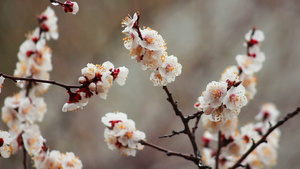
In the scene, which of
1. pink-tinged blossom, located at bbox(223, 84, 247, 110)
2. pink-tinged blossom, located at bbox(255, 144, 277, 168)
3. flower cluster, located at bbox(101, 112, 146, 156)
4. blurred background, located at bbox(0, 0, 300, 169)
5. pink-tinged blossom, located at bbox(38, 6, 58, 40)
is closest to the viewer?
pink-tinged blossom, located at bbox(223, 84, 247, 110)

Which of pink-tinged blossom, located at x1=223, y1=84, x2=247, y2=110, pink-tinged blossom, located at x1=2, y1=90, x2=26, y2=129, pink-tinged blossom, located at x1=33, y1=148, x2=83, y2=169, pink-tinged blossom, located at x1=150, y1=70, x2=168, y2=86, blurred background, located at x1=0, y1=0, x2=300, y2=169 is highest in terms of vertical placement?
blurred background, located at x1=0, y1=0, x2=300, y2=169

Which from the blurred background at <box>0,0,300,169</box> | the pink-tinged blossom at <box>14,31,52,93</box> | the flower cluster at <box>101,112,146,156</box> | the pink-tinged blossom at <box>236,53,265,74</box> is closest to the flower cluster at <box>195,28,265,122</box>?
the flower cluster at <box>101,112,146,156</box>

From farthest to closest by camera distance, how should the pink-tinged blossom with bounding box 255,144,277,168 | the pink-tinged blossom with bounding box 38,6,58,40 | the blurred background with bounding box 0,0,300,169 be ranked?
the blurred background with bounding box 0,0,300,169 < the pink-tinged blossom with bounding box 255,144,277,168 < the pink-tinged blossom with bounding box 38,6,58,40

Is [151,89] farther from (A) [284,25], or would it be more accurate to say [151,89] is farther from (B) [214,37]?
(A) [284,25]

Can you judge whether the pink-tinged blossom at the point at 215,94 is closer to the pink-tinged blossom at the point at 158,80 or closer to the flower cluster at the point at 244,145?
the pink-tinged blossom at the point at 158,80

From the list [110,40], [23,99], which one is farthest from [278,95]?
[23,99]

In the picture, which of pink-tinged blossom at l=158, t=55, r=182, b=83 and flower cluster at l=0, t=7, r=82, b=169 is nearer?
pink-tinged blossom at l=158, t=55, r=182, b=83

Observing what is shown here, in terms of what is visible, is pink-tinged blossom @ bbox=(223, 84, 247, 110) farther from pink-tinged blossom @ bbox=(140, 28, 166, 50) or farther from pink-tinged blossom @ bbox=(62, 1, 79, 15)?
pink-tinged blossom @ bbox=(62, 1, 79, 15)
